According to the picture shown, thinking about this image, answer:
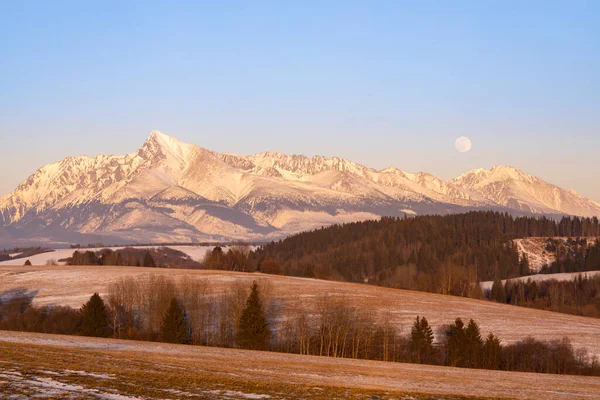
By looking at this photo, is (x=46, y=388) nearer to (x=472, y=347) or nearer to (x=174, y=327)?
(x=174, y=327)

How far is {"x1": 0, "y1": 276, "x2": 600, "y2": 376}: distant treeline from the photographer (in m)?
87.2

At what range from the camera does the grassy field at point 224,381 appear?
28.5 meters

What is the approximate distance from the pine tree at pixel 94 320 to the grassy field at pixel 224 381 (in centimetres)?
4388

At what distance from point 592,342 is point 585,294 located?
108m

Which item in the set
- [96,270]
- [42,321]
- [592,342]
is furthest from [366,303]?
[96,270]

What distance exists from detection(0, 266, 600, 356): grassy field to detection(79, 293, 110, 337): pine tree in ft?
104

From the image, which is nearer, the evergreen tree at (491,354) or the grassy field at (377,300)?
the evergreen tree at (491,354)

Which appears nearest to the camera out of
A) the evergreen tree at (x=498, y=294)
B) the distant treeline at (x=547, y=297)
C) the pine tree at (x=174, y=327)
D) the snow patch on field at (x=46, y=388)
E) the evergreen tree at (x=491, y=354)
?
the snow patch on field at (x=46, y=388)

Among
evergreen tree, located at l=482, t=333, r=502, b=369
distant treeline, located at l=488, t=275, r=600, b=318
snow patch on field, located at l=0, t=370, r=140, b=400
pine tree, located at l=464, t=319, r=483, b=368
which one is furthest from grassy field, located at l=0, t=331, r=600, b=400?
distant treeline, located at l=488, t=275, r=600, b=318

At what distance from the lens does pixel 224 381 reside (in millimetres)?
34031

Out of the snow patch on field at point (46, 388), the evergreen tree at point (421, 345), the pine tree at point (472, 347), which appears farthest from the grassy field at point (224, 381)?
the evergreen tree at point (421, 345)

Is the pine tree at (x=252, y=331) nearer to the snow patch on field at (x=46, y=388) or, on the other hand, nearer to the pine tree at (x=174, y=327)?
the pine tree at (x=174, y=327)

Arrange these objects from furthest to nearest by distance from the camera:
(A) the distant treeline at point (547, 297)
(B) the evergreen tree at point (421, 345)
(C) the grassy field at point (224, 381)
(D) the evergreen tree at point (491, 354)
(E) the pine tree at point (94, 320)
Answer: (A) the distant treeline at point (547, 297) → (B) the evergreen tree at point (421, 345) → (E) the pine tree at point (94, 320) → (D) the evergreen tree at point (491, 354) → (C) the grassy field at point (224, 381)

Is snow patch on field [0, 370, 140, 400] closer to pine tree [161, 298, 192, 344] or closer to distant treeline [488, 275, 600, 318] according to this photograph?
pine tree [161, 298, 192, 344]
